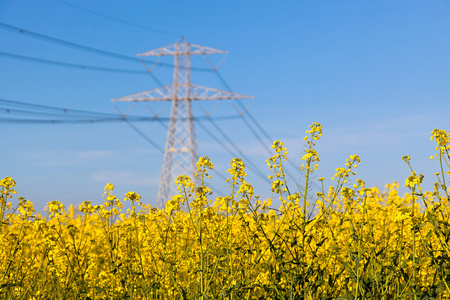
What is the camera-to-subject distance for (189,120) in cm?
1808

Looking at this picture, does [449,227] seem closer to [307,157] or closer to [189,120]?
[307,157]

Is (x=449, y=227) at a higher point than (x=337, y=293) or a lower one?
higher

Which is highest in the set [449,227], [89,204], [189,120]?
[189,120]

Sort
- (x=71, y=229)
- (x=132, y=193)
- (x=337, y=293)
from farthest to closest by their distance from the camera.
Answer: (x=337, y=293)
(x=71, y=229)
(x=132, y=193)

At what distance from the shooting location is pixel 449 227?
9.90 feet

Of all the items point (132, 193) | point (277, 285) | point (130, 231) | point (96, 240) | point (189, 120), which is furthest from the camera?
point (189, 120)

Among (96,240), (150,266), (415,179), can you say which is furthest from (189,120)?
(415,179)

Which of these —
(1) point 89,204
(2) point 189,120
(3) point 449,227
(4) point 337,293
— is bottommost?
(4) point 337,293

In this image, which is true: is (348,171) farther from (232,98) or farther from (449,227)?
(232,98)

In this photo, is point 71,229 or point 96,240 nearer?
point 71,229

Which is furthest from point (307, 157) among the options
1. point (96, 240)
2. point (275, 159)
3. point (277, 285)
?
point (96, 240)

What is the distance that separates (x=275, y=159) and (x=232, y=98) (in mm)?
15563

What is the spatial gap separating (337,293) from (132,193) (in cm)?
189

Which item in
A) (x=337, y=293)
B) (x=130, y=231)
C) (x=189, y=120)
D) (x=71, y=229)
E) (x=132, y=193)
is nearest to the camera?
(x=132, y=193)
